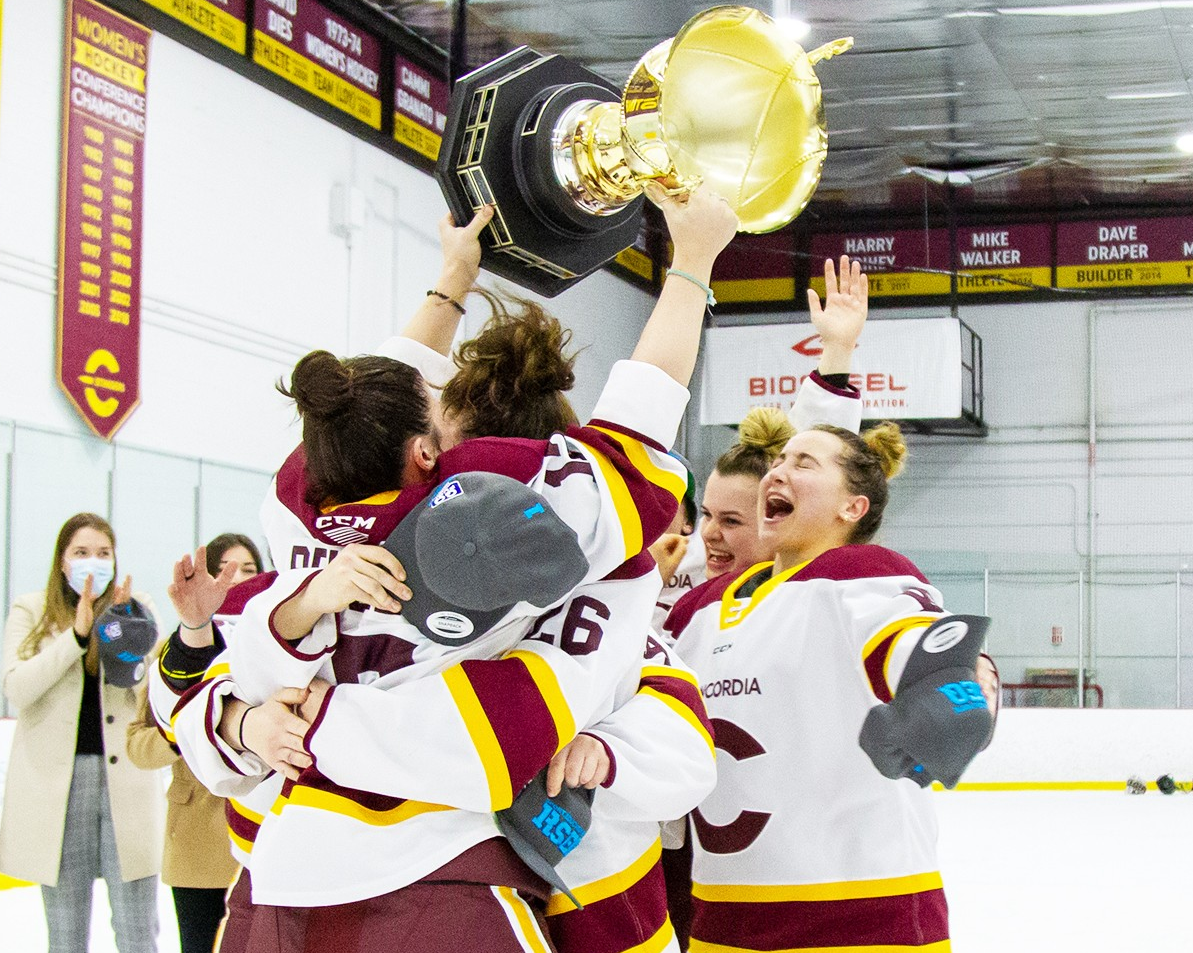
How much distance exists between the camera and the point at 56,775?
11.6 ft

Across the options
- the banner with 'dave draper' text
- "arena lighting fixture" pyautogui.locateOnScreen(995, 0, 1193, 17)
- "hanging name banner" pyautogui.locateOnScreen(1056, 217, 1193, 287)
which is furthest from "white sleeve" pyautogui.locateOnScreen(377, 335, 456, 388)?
"hanging name banner" pyautogui.locateOnScreen(1056, 217, 1193, 287)

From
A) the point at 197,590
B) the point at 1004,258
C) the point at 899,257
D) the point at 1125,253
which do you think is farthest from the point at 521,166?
the point at 1125,253

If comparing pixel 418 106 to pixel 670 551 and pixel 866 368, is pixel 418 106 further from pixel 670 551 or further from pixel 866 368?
pixel 670 551

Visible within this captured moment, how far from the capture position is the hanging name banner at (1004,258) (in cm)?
1341

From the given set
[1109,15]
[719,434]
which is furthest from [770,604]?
[719,434]

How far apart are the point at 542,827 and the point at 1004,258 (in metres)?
13.0

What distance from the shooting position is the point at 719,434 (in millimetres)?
13414

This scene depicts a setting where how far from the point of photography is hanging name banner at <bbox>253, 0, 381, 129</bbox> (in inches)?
314

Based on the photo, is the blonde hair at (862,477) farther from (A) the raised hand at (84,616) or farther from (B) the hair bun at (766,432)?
(A) the raised hand at (84,616)

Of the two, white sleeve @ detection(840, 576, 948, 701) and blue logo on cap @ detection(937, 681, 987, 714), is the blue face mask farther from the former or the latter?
blue logo on cap @ detection(937, 681, 987, 714)

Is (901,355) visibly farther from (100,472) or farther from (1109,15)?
(100,472)

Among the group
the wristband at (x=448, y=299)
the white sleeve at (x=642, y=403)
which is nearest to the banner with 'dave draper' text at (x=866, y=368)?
the wristband at (x=448, y=299)

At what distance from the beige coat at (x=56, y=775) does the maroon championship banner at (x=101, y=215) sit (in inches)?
117

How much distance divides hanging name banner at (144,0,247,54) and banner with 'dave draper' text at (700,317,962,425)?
5.19m
